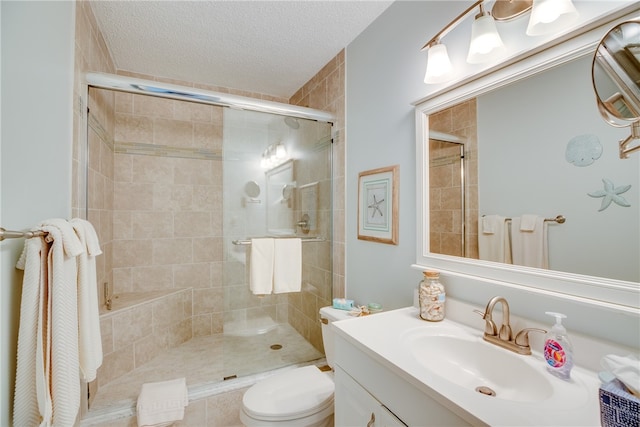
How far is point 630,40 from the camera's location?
662 mm

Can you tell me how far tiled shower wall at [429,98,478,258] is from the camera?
1.13m

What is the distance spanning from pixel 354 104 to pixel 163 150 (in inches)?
68.8

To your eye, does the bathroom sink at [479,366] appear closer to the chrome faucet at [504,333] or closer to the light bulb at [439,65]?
the chrome faucet at [504,333]

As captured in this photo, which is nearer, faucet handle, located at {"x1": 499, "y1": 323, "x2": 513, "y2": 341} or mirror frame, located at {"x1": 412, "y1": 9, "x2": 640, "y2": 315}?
mirror frame, located at {"x1": 412, "y1": 9, "x2": 640, "y2": 315}

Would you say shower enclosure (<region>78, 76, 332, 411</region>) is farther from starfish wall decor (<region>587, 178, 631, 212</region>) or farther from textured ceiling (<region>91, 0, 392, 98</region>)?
starfish wall decor (<region>587, 178, 631, 212</region>)

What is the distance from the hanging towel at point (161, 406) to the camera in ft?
4.66

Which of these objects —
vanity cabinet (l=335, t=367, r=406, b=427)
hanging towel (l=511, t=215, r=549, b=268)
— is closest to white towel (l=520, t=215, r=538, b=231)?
hanging towel (l=511, t=215, r=549, b=268)

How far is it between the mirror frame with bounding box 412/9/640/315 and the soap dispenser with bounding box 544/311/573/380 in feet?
0.34

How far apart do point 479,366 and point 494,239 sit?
1.47ft

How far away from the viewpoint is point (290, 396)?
138 cm

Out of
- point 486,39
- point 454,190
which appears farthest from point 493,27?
point 454,190

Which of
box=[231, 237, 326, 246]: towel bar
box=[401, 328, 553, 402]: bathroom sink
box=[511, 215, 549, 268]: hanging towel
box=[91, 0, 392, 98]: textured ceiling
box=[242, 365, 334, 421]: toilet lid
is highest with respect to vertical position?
box=[91, 0, 392, 98]: textured ceiling

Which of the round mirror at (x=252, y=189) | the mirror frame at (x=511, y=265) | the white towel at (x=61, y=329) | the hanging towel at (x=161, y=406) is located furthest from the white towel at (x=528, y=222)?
the hanging towel at (x=161, y=406)

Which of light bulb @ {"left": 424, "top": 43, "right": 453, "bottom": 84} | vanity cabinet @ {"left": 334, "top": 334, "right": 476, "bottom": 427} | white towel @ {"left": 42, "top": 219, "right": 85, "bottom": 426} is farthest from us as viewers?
light bulb @ {"left": 424, "top": 43, "right": 453, "bottom": 84}
